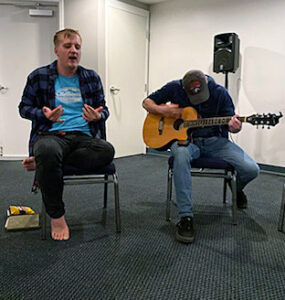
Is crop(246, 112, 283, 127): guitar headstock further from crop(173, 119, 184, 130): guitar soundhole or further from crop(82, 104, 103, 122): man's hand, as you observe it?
crop(82, 104, 103, 122): man's hand

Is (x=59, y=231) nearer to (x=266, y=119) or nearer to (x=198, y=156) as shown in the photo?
(x=198, y=156)

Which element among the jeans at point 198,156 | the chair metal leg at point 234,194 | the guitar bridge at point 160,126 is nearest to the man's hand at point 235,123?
the jeans at point 198,156

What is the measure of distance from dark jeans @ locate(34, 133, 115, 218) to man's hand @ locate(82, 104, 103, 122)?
124mm

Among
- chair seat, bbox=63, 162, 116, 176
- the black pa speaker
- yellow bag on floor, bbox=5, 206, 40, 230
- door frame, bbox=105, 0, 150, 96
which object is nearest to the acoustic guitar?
chair seat, bbox=63, 162, 116, 176

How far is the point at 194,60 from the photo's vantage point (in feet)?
13.7

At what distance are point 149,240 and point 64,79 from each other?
1.13m

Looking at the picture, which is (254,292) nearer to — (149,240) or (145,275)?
(145,275)

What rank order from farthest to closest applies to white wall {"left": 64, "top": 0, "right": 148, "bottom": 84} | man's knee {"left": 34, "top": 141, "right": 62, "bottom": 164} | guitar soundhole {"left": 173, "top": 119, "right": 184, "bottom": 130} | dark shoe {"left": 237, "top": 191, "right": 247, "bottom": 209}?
white wall {"left": 64, "top": 0, "right": 148, "bottom": 84} → dark shoe {"left": 237, "top": 191, "right": 247, "bottom": 209} → guitar soundhole {"left": 173, "top": 119, "right": 184, "bottom": 130} → man's knee {"left": 34, "top": 141, "right": 62, "bottom": 164}

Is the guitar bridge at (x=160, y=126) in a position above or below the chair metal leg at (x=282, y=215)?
above

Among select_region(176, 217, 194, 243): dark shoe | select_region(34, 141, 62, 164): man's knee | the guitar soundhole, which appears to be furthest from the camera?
the guitar soundhole

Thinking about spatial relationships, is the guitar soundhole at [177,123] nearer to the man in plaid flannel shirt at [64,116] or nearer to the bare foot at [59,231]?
the man in plaid flannel shirt at [64,116]

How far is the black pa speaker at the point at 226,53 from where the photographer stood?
3461 millimetres

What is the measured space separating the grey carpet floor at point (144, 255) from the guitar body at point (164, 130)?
1.66ft

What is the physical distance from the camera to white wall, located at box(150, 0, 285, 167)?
11.5 feet
